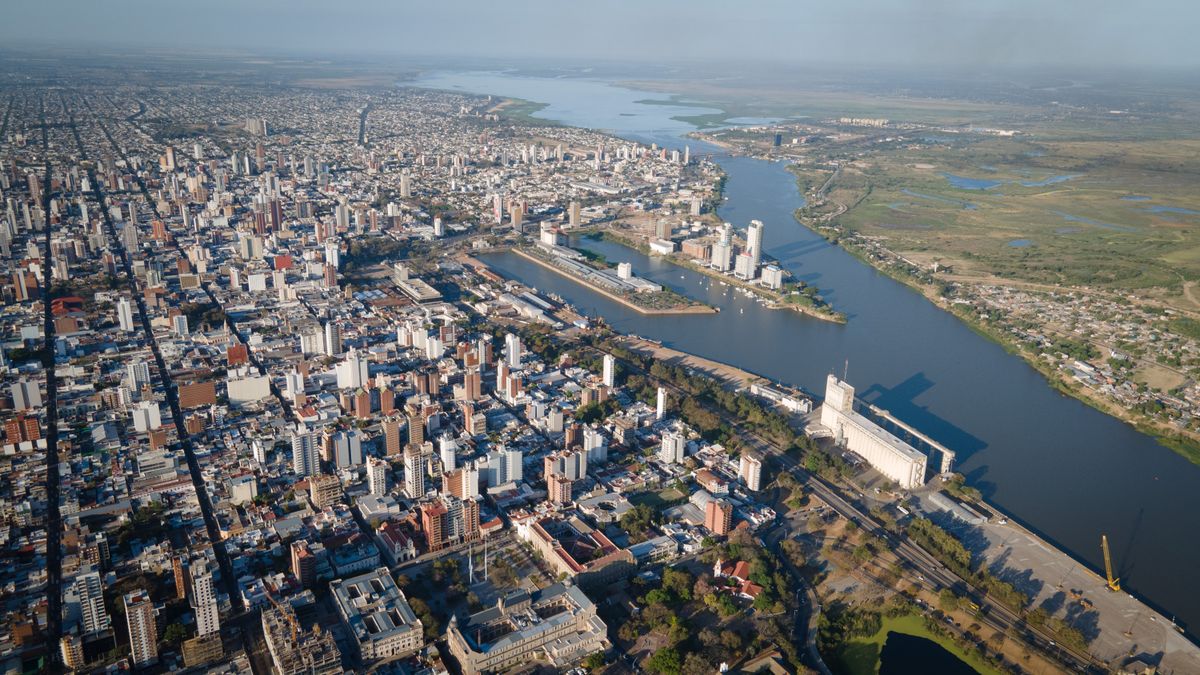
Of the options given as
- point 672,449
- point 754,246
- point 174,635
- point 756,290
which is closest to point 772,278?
point 756,290

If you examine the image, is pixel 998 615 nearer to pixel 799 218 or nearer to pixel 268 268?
pixel 268 268

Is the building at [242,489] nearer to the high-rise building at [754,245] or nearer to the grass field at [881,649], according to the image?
the grass field at [881,649]

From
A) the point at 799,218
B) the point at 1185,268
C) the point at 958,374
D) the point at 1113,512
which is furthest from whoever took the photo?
the point at 799,218

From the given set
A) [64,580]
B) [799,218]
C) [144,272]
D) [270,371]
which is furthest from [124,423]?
[799,218]

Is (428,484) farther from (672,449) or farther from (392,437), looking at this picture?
(672,449)

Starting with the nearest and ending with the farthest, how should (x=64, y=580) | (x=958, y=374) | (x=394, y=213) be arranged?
(x=64, y=580)
(x=958, y=374)
(x=394, y=213)

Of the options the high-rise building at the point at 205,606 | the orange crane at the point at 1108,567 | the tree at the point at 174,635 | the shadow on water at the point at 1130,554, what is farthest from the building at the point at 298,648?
the shadow on water at the point at 1130,554
